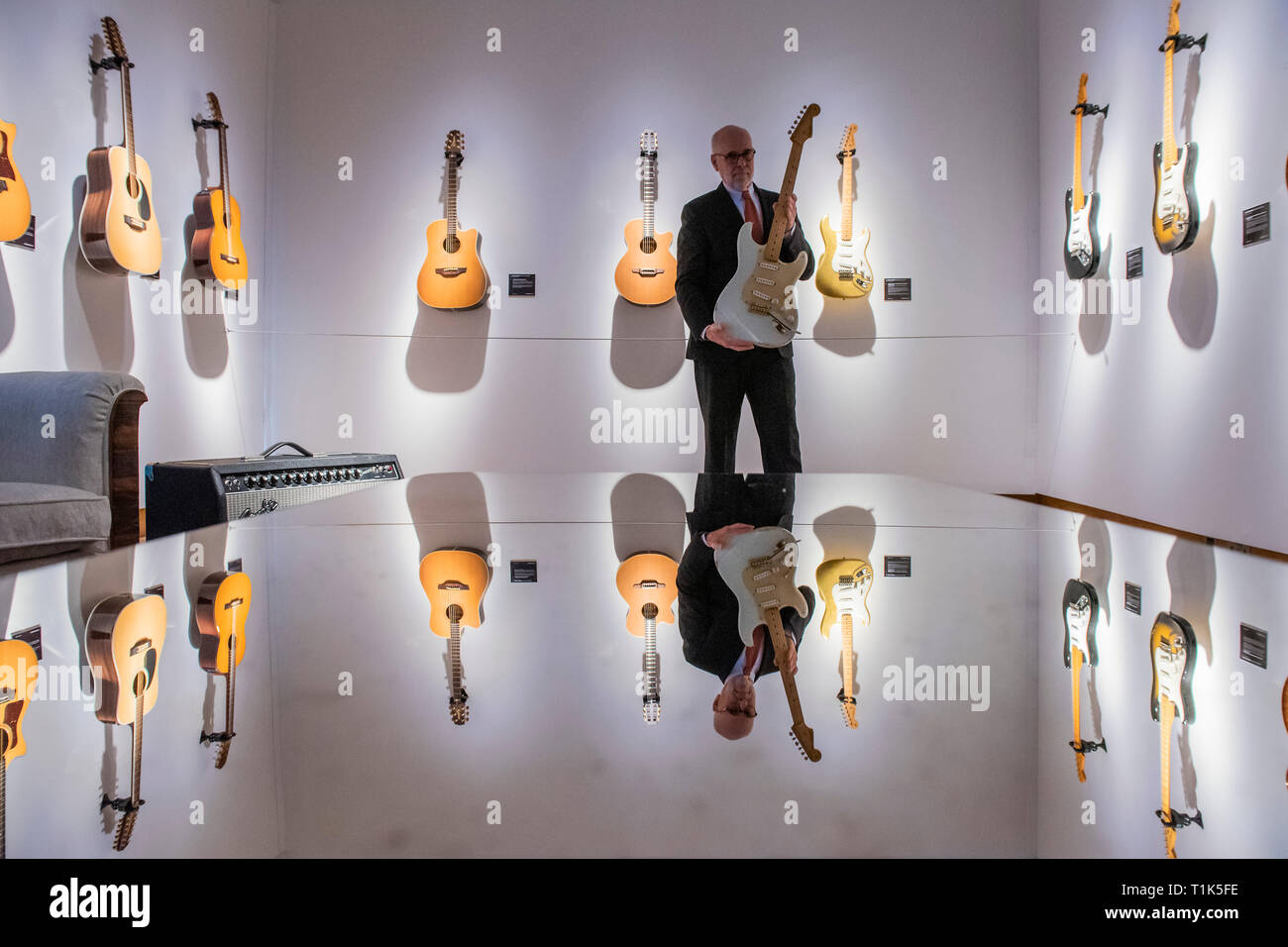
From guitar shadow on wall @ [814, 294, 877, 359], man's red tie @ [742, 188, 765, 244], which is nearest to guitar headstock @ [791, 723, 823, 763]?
man's red tie @ [742, 188, 765, 244]

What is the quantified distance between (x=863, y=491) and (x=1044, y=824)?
4.33 feet

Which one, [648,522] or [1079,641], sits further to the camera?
[648,522]

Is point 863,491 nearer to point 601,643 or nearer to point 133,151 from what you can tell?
point 601,643

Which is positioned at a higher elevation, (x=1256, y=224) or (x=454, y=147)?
(x=454, y=147)

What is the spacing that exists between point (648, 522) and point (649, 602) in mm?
425

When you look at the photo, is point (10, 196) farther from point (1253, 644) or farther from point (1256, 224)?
point (1256, 224)

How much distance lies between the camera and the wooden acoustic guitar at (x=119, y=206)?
120 inches

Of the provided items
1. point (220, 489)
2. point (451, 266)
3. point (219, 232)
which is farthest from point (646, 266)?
point (220, 489)

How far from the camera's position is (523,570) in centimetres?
59

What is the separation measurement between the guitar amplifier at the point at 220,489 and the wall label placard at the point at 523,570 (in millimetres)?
1271

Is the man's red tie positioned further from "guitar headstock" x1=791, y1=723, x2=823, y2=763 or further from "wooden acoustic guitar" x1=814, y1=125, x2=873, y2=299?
"guitar headstock" x1=791, y1=723, x2=823, y2=763

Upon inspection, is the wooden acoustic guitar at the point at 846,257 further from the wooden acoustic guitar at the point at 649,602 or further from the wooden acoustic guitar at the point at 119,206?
the wooden acoustic guitar at the point at 649,602

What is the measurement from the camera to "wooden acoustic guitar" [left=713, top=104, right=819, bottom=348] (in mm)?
2600

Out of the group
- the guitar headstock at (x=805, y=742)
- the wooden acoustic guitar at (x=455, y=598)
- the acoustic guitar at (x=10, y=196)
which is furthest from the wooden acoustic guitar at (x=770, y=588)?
the acoustic guitar at (x=10, y=196)
